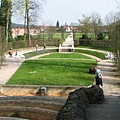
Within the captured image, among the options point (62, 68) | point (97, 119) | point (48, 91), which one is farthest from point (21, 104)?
point (62, 68)

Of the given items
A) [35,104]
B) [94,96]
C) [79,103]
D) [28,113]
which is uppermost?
[79,103]

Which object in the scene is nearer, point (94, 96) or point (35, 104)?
point (94, 96)

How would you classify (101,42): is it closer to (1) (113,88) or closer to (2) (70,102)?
(1) (113,88)

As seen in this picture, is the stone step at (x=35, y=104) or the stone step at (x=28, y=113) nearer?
the stone step at (x=28, y=113)

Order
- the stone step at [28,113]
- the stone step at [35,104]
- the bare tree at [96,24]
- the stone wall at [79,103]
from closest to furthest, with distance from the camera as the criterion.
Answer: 1. the stone wall at [79,103]
2. the stone step at [28,113]
3. the stone step at [35,104]
4. the bare tree at [96,24]

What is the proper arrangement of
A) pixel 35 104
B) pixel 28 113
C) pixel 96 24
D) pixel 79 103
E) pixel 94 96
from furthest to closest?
pixel 96 24, pixel 35 104, pixel 94 96, pixel 28 113, pixel 79 103

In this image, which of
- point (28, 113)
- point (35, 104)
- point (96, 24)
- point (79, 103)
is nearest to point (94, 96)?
point (79, 103)

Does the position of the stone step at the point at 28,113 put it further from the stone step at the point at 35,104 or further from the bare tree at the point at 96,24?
the bare tree at the point at 96,24

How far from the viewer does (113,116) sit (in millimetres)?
9086

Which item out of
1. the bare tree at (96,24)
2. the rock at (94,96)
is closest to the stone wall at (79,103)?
the rock at (94,96)

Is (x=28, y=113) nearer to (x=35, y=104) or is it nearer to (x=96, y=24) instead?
(x=35, y=104)

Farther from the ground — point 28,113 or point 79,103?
point 79,103

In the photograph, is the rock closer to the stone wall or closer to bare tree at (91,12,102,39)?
the stone wall

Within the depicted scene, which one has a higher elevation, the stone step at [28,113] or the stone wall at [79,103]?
the stone wall at [79,103]
